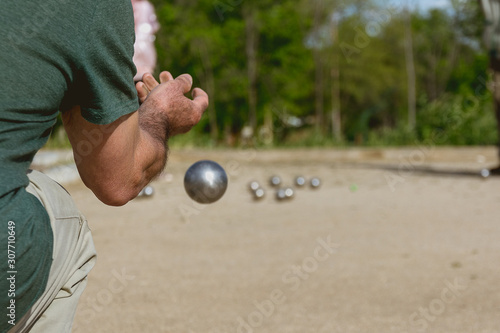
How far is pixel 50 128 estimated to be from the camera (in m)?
1.59

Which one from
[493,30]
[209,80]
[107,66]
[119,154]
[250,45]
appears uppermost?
[250,45]

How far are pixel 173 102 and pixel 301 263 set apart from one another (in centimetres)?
359

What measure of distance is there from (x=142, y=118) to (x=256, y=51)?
3188cm

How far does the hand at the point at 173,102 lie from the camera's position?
1932 mm

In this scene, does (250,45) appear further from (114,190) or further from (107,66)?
(107,66)

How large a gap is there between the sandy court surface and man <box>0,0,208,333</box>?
229 centimetres

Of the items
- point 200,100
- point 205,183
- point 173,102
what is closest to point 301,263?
point 205,183

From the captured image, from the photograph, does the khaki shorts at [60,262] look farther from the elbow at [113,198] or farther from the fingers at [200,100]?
the fingers at [200,100]

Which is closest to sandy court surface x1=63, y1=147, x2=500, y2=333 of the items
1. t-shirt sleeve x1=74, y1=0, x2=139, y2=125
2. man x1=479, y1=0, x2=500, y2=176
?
man x1=479, y1=0, x2=500, y2=176

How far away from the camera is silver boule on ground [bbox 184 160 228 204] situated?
2.76 m

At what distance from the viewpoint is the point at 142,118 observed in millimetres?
1893

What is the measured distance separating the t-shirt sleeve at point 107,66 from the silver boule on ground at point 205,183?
1.16 m

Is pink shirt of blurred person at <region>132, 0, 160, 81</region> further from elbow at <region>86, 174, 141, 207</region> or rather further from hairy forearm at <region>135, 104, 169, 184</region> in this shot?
elbow at <region>86, 174, 141, 207</region>

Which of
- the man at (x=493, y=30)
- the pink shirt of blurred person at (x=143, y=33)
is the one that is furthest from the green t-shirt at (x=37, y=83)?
the man at (x=493, y=30)
